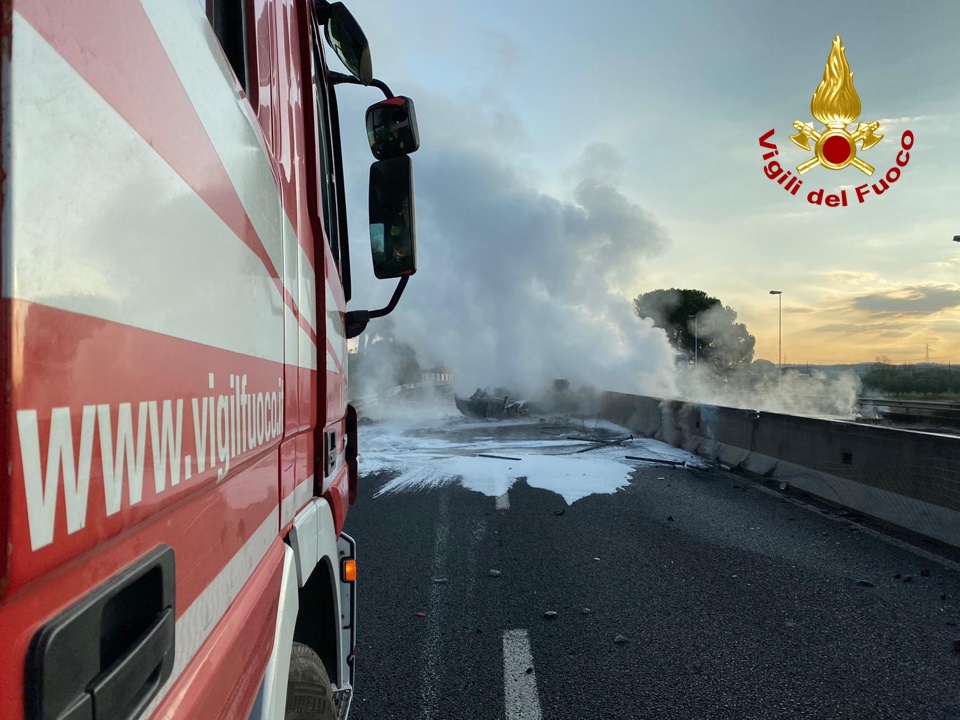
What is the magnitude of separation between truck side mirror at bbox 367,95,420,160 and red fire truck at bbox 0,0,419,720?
1.42 m

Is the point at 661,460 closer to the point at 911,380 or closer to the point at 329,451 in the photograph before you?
the point at 329,451

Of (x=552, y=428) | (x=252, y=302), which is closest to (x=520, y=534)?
(x=252, y=302)

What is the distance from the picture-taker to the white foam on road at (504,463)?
8.71m

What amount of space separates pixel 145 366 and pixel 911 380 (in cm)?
5616

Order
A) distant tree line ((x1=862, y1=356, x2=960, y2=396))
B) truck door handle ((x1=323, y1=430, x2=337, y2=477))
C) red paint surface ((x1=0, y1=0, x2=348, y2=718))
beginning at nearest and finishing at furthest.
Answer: red paint surface ((x1=0, y1=0, x2=348, y2=718)) → truck door handle ((x1=323, y1=430, x2=337, y2=477)) → distant tree line ((x1=862, y1=356, x2=960, y2=396))

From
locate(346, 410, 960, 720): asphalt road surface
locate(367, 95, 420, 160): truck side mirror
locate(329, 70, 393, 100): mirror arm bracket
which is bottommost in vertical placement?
locate(346, 410, 960, 720): asphalt road surface

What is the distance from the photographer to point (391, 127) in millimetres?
3250

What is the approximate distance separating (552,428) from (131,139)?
15.2 metres

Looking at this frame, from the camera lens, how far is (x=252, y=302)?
4.55 feet

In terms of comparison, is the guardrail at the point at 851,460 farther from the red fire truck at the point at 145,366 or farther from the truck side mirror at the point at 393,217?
the red fire truck at the point at 145,366

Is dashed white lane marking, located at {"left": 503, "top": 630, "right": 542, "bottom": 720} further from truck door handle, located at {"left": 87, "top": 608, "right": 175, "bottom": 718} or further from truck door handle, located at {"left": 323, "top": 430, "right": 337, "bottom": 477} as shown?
truck door handle, located at {"left": 87, "top": 608, "right": 175, "bottom": 718}

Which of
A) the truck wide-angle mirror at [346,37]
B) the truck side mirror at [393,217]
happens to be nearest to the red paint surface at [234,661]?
the truck side mirror at [393,217]

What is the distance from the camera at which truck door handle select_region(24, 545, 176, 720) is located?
2.14 feet

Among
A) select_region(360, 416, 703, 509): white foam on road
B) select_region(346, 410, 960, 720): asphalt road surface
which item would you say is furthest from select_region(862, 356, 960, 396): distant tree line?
select_region(346, 410, 960, 720): asphalt road surface
